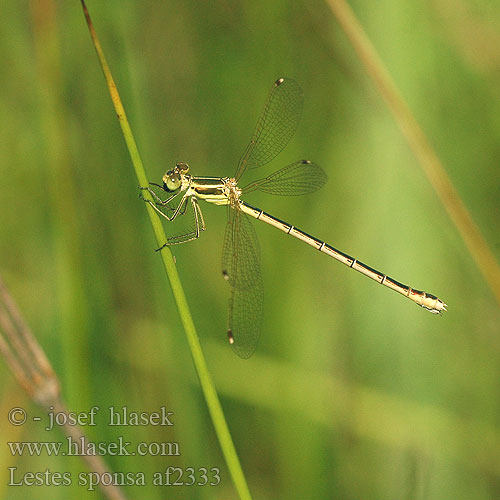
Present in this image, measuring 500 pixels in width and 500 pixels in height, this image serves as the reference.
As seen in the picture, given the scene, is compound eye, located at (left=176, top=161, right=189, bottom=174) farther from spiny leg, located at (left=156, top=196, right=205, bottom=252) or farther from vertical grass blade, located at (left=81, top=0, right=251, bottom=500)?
vertical grass blade, located at (left=81, top=0, right=251, bottom=500)

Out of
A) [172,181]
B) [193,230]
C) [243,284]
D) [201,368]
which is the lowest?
[201,368]

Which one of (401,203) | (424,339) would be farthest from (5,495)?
(401,203)

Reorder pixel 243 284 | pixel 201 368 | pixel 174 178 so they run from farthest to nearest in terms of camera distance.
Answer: pixel 174 178, pixel 243 284, pixel 201 368

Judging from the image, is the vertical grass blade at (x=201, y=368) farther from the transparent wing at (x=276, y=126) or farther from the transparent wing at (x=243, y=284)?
the transparent wing at (x=276, y=126)

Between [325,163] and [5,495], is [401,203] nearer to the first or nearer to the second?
[325,163]

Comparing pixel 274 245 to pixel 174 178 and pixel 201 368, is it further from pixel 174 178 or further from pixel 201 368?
pixel 201 368

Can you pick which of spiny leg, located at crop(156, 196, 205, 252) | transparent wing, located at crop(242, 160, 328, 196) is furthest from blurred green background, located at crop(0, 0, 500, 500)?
transparent wing, located at crop(242, 160, 328, 196)

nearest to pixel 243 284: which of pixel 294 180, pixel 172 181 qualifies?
pixel 172 181

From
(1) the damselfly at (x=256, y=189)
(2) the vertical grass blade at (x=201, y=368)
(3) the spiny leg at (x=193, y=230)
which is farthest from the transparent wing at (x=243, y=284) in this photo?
(2) the vertical grass blade at (x=201, y=368)
